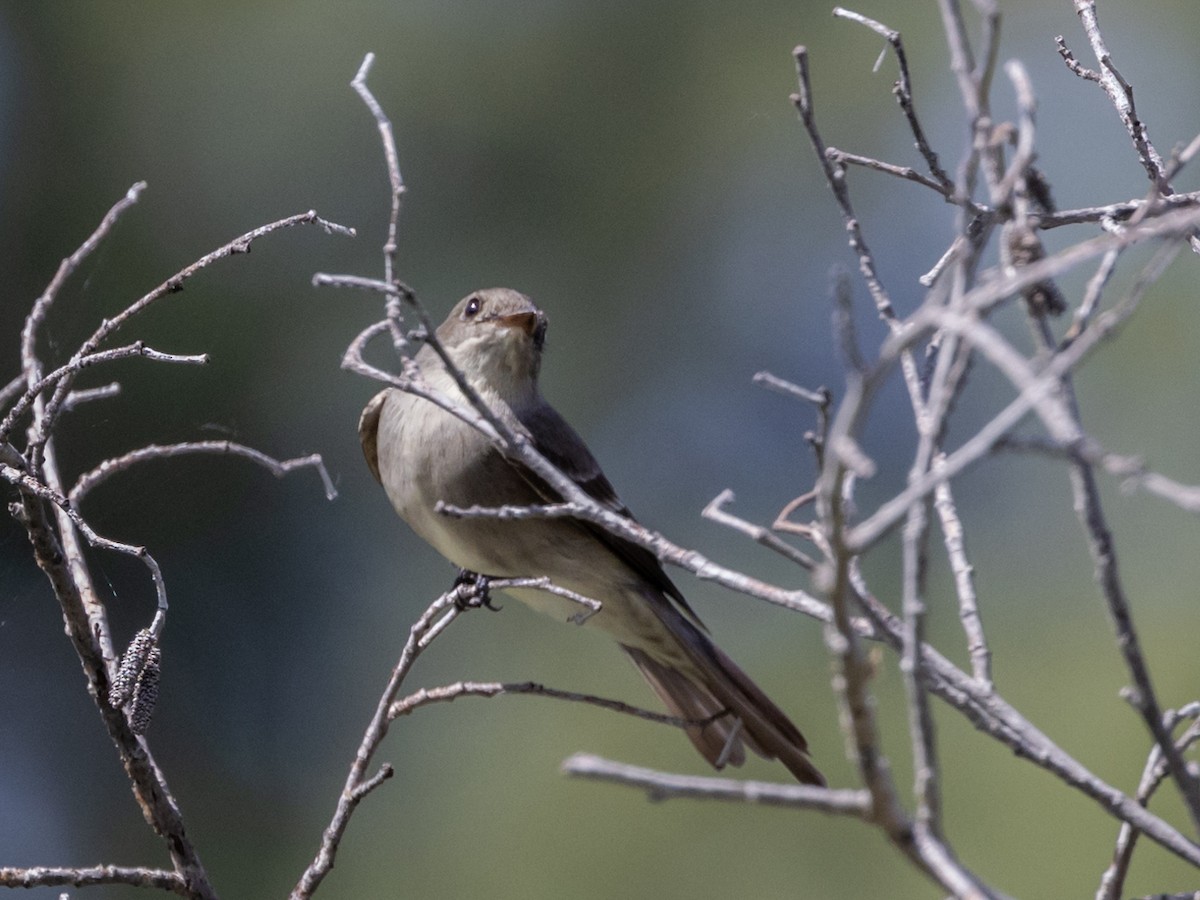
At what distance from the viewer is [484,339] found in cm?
385

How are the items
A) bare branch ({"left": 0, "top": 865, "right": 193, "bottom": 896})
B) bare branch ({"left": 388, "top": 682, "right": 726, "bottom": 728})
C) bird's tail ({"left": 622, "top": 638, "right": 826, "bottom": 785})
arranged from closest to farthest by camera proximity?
1. bare branch ({"left": 0, "top": 865, "right": 193, "bottom": 896})
2. bare branch ({"left": 388, "top": 682, "right": 726, "bottom": 728})
3. bird's tail ({"left": 622, "top": 638, "right": 826, "bottom": 785})

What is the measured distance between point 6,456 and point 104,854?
529 centimetres

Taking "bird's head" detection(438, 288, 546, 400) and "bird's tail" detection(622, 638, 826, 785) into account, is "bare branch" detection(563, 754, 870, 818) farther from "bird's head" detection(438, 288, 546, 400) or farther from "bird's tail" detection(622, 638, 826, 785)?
"bird's head" detection(438, 288, 546, 400)

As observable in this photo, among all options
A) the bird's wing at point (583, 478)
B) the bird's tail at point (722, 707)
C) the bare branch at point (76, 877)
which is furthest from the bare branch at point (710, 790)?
the bird's wing at point (583, 478)

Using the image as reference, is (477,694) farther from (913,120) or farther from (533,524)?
(533,524)

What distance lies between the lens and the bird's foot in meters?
3.09

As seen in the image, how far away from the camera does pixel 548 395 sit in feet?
27.3

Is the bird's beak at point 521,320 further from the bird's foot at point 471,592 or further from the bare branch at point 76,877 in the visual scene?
the bare branch at point 76,877

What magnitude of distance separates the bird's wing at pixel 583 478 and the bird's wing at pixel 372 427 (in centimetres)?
36

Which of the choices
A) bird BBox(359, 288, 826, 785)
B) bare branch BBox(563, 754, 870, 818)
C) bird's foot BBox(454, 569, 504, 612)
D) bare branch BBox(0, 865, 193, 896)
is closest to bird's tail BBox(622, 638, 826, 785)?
bird BBox(359, 288, 826, 785)

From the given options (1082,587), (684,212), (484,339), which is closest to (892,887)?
(1082,587)

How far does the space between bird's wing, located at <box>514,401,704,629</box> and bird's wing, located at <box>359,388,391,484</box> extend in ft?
1.17

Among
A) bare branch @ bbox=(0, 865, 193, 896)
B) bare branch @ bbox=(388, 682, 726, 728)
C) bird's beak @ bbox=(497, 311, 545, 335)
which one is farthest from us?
bird's beak @ bbox=(497, 311, 545, 335)

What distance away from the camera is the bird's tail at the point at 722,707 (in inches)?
128
